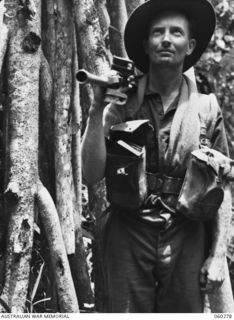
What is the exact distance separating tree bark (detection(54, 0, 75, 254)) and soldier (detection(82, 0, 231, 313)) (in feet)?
4.82

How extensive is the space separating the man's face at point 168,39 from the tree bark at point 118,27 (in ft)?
6.59

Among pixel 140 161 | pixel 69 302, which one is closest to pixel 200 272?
pixel 140 161

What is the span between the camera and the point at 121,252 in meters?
3.92

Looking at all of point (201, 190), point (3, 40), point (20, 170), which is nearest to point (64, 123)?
point (20, 170)

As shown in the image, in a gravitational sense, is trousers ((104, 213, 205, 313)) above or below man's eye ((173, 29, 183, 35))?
below

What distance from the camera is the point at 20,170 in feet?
16.8

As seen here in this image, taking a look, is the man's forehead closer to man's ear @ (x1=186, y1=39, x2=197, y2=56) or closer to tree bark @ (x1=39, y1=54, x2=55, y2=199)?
man's ear @ (x1=186, y1=39, x2=197, y2=56)

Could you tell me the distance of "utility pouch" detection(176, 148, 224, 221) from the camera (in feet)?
12.5

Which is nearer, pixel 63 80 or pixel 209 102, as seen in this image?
pixel 209 102

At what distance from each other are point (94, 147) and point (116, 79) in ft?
1.08

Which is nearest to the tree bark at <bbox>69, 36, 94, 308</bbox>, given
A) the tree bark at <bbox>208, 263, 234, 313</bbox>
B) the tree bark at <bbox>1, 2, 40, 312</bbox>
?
the tree bark at <bbox>1, 2, 40, 312</bbox>

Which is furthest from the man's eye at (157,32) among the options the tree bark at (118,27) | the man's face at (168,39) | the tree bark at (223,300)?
the tree bark at (118,27)

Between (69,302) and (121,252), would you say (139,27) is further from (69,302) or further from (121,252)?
(69,302)

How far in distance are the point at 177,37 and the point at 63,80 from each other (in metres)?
1.78
